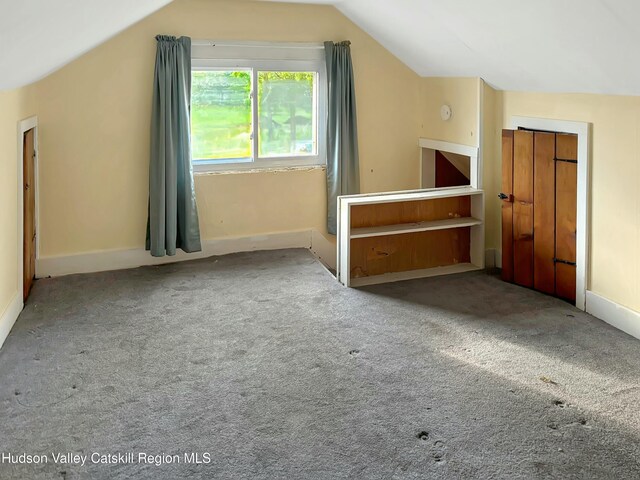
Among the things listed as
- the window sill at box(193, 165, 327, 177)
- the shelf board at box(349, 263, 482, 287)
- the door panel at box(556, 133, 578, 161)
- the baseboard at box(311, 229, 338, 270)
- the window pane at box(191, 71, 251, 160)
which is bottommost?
the shelf board at box(349, 263, 482, 287)

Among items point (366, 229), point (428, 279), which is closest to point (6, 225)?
point (366, 229)

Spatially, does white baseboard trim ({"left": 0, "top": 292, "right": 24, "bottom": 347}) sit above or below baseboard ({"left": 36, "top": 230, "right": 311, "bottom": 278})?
below

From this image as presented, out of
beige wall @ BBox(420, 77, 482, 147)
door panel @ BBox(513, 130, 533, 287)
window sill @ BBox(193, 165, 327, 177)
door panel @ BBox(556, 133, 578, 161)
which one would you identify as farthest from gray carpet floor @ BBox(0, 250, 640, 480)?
beige wall @ BBox(420, 77, 482, 147)

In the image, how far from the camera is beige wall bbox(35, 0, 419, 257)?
209 inches

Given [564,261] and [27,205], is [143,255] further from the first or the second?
[564,261]

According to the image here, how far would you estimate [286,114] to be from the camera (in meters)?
6.08

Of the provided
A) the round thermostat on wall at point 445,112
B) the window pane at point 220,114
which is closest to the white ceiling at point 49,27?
the window pane at point 220,114

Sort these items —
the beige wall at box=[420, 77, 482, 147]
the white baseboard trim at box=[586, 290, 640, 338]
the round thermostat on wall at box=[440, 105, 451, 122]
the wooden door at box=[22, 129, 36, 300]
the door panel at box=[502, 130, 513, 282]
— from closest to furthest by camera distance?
1. the white baseboard trim at box=[586, 290, 640, 338]
2. the wooden door at box=[22, 129, 36, 300]
3. the door panel at box=[502, 130, 513, 282]
4. the beige wall at box=[420, 77, 482, 147]
5. the round thermostat on wall at box=[440, 105, 451, 122]

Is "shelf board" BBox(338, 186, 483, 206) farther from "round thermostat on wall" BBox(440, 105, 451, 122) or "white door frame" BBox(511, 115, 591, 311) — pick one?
"white door frame" BBox(511, 115, 591, 311)

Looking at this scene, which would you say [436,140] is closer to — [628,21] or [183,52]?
[183,52]

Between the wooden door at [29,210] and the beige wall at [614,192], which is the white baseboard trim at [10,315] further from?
the beige wall at [614,192]

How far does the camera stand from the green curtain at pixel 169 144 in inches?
212

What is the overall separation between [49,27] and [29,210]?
98.8 inches

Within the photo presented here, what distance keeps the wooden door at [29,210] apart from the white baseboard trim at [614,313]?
163 inches
